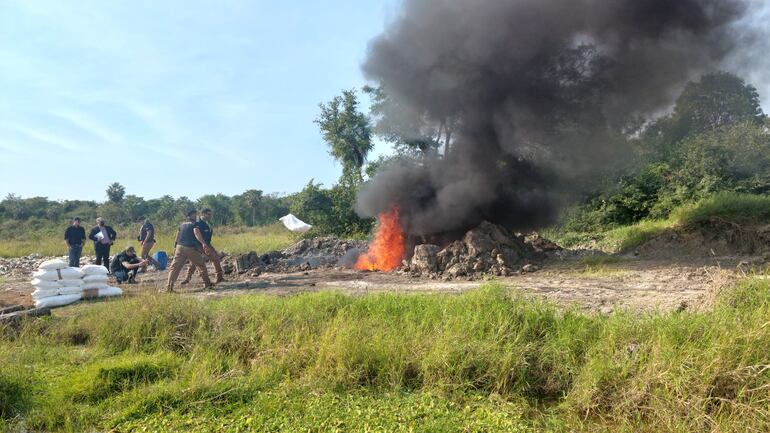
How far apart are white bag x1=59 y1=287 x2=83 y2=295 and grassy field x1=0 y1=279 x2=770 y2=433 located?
96.7 inches

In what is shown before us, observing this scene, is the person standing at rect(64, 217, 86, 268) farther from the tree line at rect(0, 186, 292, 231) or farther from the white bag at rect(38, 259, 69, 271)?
the tree line at rect(0, 186, 292, 231)

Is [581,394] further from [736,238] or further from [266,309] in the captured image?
[736,238]

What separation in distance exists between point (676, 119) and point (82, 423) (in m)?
24.6

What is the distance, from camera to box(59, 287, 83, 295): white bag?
8.56m

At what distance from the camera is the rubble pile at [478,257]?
11.2 metres

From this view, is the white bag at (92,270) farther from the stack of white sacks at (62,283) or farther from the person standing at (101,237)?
the person standing at (101,237)

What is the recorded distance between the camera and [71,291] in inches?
342

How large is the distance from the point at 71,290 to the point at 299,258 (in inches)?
300

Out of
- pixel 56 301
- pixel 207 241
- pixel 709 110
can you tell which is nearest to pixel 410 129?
pixel 207 241

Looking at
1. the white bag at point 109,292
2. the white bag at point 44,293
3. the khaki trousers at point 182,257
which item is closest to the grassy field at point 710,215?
the khaki trousers at point 182,257

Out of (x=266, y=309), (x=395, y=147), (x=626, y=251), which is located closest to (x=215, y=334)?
(x=266, y=309)

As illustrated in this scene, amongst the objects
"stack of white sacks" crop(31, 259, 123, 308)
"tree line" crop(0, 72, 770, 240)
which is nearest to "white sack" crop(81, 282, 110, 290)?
"stack of white sacks" crop(31, 259, 123, 308)

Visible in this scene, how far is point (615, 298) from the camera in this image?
747 centimetres

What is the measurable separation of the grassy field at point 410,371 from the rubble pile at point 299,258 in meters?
7.30
